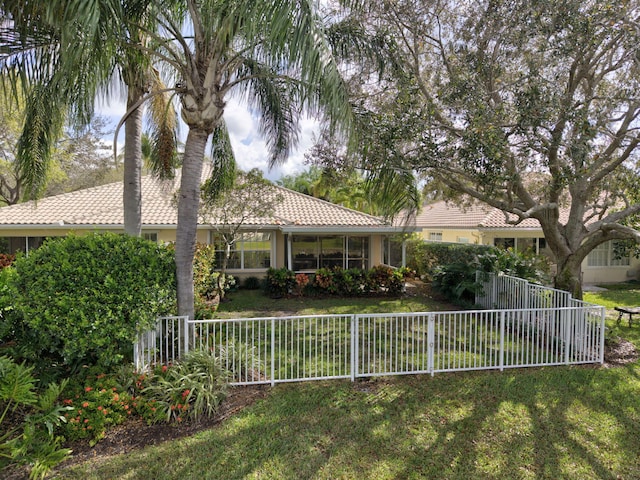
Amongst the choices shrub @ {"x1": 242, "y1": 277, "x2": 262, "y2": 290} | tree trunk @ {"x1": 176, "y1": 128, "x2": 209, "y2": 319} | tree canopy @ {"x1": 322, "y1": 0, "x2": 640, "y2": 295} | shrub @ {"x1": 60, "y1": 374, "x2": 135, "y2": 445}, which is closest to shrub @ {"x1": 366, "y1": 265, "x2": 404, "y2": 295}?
shrub @ {"x1": 242, "y1": 277, "x2": 262, "y2": 290}

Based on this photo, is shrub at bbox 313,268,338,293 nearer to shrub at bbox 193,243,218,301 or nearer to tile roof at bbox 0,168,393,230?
tile roof at bbox 0,168,393,230

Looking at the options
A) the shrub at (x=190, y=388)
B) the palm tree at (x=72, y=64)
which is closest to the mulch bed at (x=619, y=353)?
the shrub at (x=190, y=388)

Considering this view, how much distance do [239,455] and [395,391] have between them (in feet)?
9.07

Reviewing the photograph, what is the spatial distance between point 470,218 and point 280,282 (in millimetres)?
11751

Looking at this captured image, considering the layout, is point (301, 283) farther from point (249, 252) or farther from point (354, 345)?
point (354, 345)

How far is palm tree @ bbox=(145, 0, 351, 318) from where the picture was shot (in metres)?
4.45

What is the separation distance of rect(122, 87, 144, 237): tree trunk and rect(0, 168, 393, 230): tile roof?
579 cm

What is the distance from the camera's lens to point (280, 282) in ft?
45.9

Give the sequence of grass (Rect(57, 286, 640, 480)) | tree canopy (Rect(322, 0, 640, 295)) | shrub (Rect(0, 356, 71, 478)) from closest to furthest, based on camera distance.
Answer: shrub (Rect(0, 356, 71, 478)) < grass (Rect(57, 286, 640, 480)) < tree canopy (Rect(322, 0, 640, 295))

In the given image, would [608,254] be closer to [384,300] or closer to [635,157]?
[635,157]

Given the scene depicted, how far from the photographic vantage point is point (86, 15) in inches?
169

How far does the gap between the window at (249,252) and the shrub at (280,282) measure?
6.00 feet

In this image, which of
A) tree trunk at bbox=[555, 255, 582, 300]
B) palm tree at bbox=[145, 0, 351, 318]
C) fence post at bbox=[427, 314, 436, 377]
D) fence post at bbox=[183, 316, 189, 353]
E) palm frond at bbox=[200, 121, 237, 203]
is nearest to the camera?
palm tree at bbox=[145, 0, 351, 318]

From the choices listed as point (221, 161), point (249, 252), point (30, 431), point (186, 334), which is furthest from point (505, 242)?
point (30, 431)
